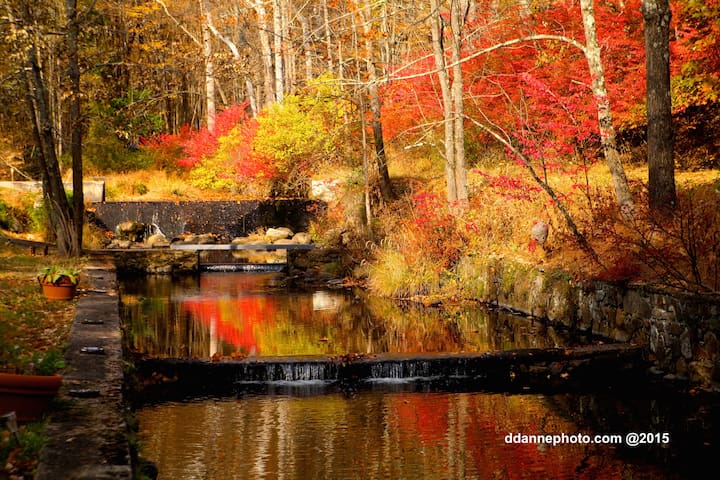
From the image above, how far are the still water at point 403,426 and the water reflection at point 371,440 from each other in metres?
0.02

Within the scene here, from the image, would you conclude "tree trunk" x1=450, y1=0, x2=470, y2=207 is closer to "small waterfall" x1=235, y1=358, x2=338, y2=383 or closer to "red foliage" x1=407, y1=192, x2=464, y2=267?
"red foliage" x1=407, y1=192, x2=464, y2=267

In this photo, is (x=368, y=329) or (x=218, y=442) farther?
(x=368, y=329)

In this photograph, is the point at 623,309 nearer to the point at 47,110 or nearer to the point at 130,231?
the point at 47,110

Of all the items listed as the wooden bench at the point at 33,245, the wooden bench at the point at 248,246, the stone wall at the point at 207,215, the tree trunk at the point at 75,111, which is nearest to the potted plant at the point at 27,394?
the tree trunk at the point at 75,111

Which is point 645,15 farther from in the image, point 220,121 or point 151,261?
point 220,121

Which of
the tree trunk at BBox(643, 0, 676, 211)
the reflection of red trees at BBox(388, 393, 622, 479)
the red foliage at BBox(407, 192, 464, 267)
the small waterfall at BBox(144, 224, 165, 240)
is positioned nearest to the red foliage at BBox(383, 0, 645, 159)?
the red foliage at BBox(407, 192, 464, 267)

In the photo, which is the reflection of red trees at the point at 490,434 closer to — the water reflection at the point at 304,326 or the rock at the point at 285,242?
the water reflection at the point at 304,326

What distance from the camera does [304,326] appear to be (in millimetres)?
14305

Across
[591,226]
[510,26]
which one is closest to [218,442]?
[591,226]

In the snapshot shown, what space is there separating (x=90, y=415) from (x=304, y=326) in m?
8.32

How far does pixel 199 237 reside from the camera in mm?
27828

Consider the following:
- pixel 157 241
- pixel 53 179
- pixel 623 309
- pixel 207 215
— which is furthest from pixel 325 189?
pixel 623 309

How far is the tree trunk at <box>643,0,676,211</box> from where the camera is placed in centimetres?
1234

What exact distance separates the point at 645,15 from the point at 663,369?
5.23 m
